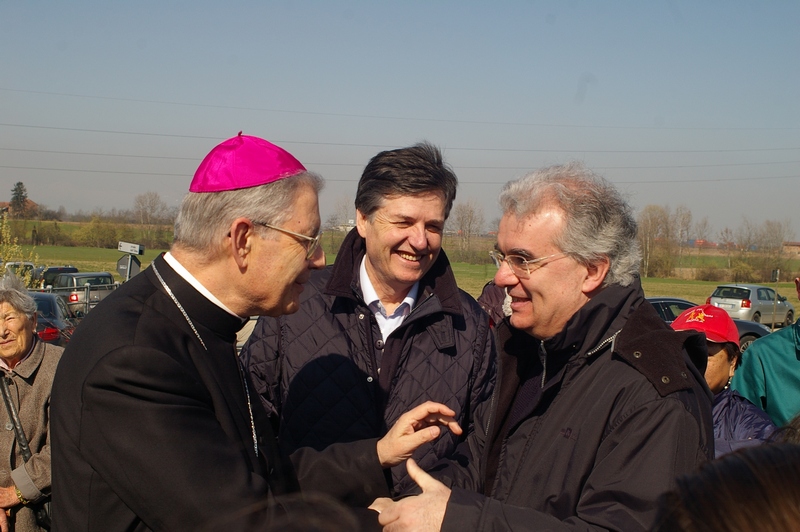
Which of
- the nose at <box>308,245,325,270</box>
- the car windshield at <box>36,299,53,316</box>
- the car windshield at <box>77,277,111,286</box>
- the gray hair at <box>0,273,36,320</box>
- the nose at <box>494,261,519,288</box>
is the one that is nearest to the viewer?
the nose at <box>308,245,325,270</box>

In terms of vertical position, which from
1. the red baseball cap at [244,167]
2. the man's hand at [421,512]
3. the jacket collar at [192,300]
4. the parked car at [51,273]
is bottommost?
the parked car at [51,273]

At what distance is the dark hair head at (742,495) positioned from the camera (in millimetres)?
868

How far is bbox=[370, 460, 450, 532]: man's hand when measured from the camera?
1.86m

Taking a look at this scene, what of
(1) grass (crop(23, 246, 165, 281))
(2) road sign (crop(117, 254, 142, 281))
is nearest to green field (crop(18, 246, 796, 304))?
(1) grass (crop(23, 246, 165, 281))

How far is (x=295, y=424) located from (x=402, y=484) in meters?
0.54

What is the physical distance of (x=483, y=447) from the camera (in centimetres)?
268

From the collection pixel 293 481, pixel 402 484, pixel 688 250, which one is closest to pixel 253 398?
pixel 293 481

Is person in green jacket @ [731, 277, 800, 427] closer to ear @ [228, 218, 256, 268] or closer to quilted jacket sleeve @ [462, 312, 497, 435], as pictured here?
quilted jacket sleeve @ [462, 312, 497, 435]

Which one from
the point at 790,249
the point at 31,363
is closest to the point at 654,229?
the point at 790,249

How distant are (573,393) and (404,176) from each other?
57.6 inches

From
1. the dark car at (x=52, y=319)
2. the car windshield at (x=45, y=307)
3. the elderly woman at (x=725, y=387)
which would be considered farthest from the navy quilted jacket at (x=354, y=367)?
the car windshield at (x=45, y=307)

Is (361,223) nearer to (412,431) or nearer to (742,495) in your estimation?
(412,431)

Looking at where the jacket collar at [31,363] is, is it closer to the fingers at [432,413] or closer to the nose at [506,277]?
the fingers at [432,413]

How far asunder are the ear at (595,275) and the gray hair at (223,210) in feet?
3.52
